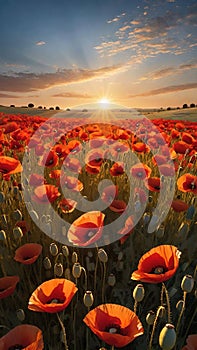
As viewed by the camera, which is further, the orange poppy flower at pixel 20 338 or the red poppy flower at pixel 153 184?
the red poppy flower at pixel 153 184

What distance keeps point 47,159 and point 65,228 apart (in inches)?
38.6

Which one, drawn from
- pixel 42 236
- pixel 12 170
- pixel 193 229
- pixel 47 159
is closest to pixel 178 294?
pixel 193 229

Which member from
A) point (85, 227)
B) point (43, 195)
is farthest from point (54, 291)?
point (43, 195)

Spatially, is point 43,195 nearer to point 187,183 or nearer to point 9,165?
point 9,165

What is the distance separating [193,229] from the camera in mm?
2555

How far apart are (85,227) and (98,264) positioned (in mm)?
660

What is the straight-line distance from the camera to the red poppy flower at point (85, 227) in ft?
5.01

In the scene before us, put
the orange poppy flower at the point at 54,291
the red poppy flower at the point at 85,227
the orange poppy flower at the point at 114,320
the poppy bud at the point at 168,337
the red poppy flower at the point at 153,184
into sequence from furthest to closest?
the red poppy flower at the point at 153,184, the red poppy flower at the point at 85,227, the orange poppy flower at the point at 54,291, the orange poppy flower at the point at 114,320, the poppy bud at the point at 168,337

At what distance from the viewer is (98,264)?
2.17m

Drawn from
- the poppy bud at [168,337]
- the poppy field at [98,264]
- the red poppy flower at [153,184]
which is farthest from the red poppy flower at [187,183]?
the poppy bud at [168,337]

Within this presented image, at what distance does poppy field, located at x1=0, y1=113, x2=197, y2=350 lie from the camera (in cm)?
112

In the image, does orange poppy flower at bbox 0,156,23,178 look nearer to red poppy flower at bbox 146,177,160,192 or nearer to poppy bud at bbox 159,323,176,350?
red poppy flower at bbox 146,177,160,192

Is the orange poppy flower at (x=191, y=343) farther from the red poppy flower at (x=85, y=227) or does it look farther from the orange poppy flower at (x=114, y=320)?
the red poppy flower at (x=85, y=227)

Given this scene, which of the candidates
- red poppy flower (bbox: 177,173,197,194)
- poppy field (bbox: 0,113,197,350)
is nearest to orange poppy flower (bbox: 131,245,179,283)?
poppy field (bbox: 0,113,197,350)
